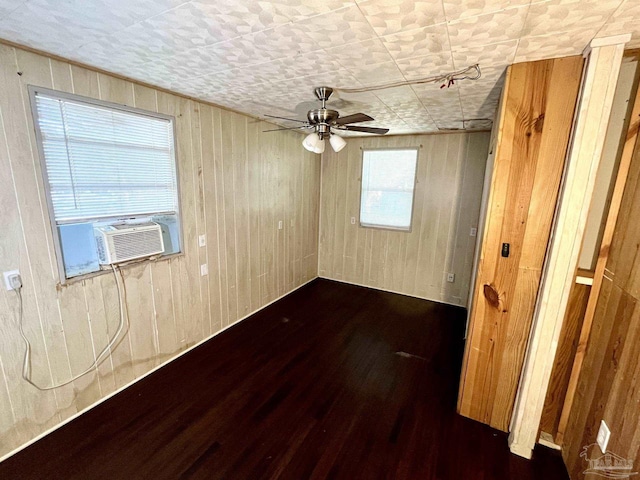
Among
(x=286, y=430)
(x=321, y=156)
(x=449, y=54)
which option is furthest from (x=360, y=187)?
(x=286, y=430)

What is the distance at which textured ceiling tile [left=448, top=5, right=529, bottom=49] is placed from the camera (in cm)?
114

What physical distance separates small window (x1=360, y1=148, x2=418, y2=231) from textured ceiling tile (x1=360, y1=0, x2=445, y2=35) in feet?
9.16

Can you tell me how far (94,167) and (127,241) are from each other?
550mm

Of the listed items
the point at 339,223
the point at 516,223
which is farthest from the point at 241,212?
the point at 516,223

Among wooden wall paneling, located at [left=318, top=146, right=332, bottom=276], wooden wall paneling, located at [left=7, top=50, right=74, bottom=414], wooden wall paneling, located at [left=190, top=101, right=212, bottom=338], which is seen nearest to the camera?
wooden wall paneling, located at [left=7, top=50, right=74, bottom=414]

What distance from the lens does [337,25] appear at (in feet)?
4.12

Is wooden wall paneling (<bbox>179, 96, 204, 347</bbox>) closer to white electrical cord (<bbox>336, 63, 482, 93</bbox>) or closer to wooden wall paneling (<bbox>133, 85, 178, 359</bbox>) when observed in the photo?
wooden wall paneling (<bbox>133, 85, 178, 359</bbox>)

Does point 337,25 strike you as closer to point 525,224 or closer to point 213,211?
point 525,224

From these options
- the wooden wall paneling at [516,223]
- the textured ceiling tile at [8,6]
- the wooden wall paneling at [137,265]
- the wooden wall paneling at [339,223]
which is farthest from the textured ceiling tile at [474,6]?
the wooden wall paneling at [339,223]

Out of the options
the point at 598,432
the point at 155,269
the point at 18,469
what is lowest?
the point at 18,469

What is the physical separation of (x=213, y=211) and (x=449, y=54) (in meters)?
2.33

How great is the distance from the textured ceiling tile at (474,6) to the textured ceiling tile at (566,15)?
10 cm

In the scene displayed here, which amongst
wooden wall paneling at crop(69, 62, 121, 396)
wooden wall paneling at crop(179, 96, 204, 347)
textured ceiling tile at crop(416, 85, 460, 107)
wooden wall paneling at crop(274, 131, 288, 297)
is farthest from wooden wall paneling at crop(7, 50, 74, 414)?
textured ceiling tile at crop(416, 85, 460, 107)

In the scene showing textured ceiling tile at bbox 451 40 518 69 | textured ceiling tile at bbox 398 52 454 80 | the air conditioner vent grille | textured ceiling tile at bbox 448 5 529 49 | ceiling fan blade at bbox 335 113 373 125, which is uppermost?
textured ceiling tile at bbox 398 52 454 80
